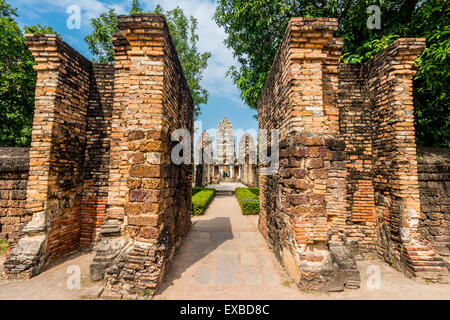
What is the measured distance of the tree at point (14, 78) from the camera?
26.9 ft

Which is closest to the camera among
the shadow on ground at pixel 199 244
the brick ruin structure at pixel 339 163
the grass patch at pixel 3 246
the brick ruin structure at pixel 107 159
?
the brick ruin structure at pixel 107 159

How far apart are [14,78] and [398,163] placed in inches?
577

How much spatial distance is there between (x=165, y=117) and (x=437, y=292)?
20.6 ft

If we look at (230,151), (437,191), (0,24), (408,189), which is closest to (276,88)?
(408,189)

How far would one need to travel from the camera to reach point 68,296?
10.3 ft

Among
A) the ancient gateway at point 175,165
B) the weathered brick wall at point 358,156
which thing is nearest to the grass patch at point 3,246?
the ancient gateway at point 175,165

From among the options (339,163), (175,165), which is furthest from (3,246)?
(339,163)

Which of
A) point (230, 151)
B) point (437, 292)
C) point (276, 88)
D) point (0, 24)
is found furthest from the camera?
point (230, 151)

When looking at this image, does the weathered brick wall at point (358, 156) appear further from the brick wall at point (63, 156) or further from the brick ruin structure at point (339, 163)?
the brick wall at point (63, 156)

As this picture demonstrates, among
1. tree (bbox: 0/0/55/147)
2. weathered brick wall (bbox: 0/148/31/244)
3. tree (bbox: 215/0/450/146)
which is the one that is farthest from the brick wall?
tree (bbox: 215/0/450/146)

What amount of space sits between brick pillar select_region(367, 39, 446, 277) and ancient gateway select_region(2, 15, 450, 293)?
1.0 inches

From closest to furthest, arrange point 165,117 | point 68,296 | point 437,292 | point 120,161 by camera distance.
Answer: point 68,296 → point 437,292 → point 165,117 → point 120,161

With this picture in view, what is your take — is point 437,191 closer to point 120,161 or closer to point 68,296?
point 120,161

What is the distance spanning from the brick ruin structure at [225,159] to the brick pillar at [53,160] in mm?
14792
